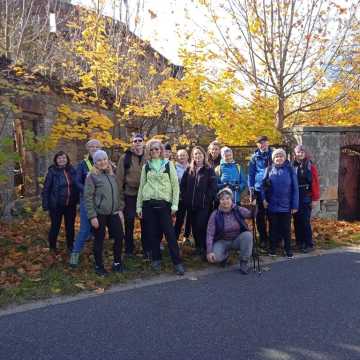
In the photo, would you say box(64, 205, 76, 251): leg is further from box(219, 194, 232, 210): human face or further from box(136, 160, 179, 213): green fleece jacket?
box(219, 194, 232, 210): human face

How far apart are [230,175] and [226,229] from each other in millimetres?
1045

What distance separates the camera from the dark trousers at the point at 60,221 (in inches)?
242

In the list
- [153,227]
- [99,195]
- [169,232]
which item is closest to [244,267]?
[169,232]

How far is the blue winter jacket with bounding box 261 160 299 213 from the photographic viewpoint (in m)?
6.33

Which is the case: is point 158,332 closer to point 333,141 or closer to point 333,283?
point 333,283

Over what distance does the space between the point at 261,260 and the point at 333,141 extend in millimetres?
4741

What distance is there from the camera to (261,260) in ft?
20.4

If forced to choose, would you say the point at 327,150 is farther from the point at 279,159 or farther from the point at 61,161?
the point at 61,161

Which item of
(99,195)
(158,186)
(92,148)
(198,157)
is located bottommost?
(99,195)

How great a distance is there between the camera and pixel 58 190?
19.6 feet

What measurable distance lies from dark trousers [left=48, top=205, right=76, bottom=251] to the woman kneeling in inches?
84.6

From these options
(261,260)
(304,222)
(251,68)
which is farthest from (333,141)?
(261,260)

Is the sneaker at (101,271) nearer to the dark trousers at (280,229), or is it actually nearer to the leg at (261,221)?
the dark trousers at (280,229)

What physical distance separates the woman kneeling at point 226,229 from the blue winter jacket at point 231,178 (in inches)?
Result: 22.8
